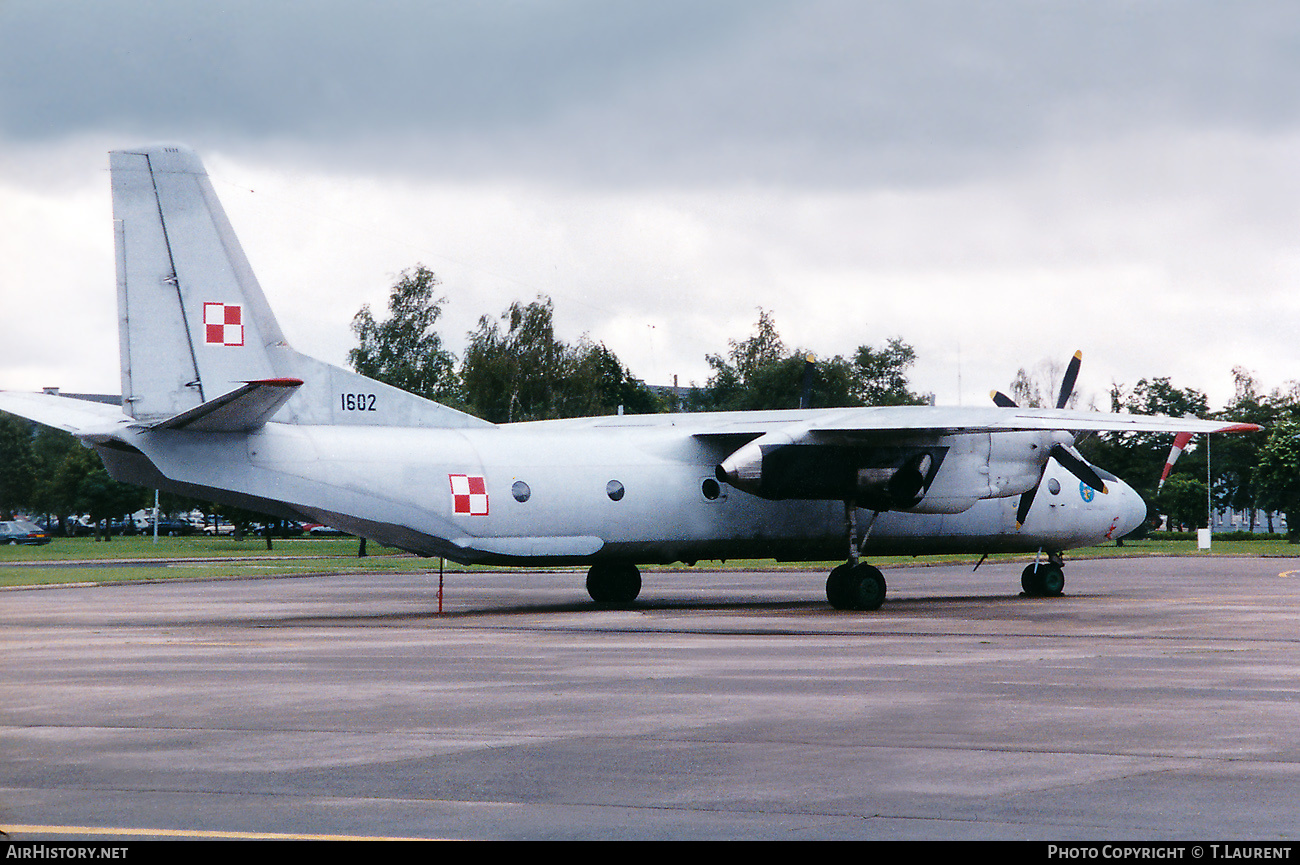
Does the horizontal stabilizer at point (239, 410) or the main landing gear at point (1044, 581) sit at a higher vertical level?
the horizontal stabilizer at point (239, 410)

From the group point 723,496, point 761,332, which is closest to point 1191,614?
point 723,496

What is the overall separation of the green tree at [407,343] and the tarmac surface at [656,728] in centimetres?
5847

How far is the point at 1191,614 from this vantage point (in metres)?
24.5

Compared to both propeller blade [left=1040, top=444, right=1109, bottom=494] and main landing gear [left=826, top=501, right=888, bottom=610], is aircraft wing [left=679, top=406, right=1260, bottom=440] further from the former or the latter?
main landing gear [left=826, top=501, right=888, bottom=610]

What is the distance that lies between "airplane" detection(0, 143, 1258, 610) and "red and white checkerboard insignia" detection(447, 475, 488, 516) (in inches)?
1.9

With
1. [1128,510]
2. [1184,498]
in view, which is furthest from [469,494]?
[1184,498]

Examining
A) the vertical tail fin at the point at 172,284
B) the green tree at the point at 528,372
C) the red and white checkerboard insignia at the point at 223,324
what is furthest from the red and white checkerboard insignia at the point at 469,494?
the green tree at the point at 528,372

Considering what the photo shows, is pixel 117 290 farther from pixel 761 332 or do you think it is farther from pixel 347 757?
pixel 761 332

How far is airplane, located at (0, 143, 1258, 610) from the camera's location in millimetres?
21500

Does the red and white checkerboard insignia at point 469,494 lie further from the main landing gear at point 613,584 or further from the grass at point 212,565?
the grass at point 212,565

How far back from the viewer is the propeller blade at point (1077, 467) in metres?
28.7

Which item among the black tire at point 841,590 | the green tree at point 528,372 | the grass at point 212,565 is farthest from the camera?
the green tree at point 528,372

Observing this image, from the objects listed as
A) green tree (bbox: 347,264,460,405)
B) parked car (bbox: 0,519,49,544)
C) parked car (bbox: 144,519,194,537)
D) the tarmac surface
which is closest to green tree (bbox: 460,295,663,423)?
green tree (bbox: 347,264,460,405)
